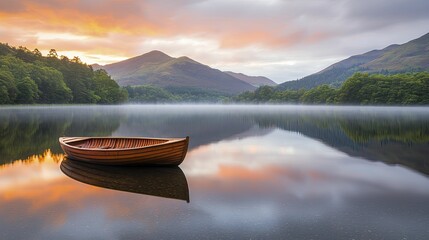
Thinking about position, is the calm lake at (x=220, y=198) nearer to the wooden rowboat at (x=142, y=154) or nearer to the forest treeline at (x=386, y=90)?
the wooden rowboat at (x=142, y=154)

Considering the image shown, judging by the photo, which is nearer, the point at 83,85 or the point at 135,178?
the point at 135,178

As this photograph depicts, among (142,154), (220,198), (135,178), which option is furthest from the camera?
(142,154)

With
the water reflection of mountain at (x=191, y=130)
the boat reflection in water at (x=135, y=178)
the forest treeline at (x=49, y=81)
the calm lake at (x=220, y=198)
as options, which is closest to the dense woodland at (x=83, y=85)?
the forest treeline at (x=49, y=81)

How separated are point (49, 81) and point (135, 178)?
120m

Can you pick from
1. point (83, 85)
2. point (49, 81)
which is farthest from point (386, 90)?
point (49, 81)

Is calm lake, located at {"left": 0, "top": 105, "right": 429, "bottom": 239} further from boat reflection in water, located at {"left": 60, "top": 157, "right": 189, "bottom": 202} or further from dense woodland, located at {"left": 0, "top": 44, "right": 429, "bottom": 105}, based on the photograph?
dense woodland, located at {"left": 0, "top": 44, "right": 429, "bottom": 105}

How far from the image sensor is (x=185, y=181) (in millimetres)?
14148

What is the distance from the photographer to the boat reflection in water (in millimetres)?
12430

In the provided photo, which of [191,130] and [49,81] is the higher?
[49,81]

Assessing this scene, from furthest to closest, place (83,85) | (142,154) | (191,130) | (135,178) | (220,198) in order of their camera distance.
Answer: (83,85)
(191,130)
(142,154)
(135,178)
(220,198)

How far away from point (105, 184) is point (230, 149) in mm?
12767

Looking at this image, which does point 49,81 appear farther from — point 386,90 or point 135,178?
point 386,90

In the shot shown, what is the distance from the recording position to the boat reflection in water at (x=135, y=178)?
12.4 meters

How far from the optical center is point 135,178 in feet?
46.6
